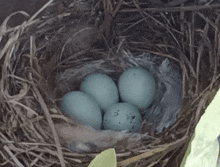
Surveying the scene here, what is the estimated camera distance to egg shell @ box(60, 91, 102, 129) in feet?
2.47

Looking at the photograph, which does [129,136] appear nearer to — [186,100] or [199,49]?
[186,100]

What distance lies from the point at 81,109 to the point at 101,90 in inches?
4.3

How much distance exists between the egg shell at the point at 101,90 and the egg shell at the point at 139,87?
39 mm

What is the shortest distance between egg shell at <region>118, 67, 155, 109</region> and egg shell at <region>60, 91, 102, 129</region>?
12 cm

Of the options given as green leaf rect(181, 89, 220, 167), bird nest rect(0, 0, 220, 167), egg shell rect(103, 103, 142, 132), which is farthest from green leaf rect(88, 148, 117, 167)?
egg shell rect(103, 103, 142, 132)

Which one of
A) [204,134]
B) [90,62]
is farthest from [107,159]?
[90,62]

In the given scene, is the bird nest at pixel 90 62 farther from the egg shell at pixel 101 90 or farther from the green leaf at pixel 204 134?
the green leaf at pixel 204 134

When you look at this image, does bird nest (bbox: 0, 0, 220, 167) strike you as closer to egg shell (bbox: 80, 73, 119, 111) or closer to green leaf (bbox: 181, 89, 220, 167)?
egg shell (bbox: 80, 73, 119, 111)

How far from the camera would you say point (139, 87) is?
0.82m

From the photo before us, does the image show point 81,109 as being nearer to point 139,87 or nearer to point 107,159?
point 139,87

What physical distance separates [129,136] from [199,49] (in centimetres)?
30

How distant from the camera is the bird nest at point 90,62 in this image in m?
0.59

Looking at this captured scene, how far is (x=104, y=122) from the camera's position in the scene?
2.59 ft

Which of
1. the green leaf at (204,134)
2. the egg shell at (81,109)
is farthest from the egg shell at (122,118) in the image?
the green leaf at (204,134)
